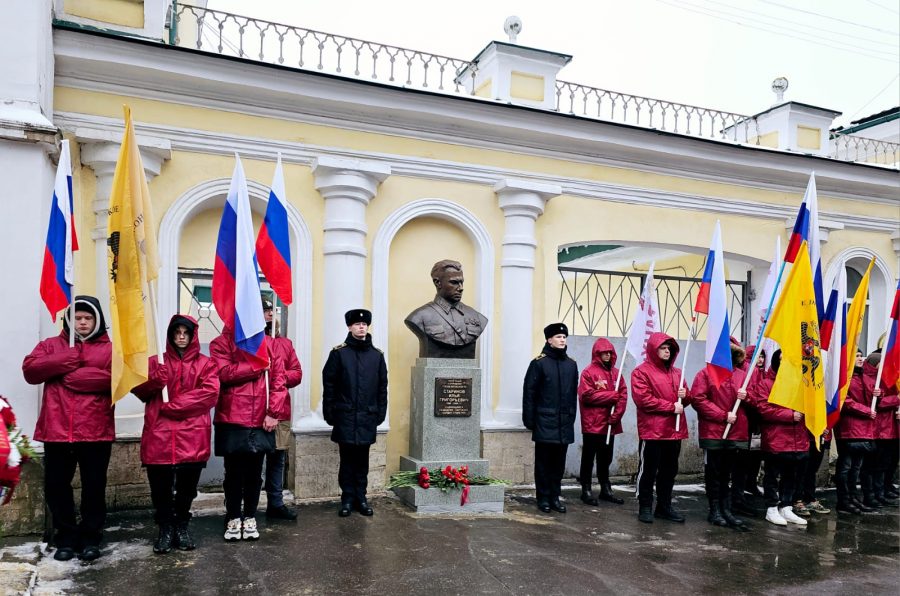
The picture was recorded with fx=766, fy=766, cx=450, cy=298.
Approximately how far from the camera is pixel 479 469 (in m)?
6.91

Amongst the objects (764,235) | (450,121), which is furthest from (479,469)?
(764,235)

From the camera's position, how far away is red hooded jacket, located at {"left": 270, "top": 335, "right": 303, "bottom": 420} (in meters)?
5.80

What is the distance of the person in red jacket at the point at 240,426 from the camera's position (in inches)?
212

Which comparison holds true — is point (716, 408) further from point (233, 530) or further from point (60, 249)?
point (60, 249)

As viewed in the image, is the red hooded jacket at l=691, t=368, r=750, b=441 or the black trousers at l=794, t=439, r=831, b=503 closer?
Answer: the red hooded jacket at l=691, t=368, r=750, b=441

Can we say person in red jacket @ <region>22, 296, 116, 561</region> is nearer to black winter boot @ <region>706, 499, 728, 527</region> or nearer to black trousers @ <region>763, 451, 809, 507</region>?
black winter boot @ <region>706, 499, 728, 527</region>

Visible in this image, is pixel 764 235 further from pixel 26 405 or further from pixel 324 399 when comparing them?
pixel 26 405

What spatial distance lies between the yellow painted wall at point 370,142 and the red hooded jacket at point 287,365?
2.23m

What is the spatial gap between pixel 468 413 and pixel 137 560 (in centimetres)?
308

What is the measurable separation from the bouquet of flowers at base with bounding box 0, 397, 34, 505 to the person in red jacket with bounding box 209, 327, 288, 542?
196cm

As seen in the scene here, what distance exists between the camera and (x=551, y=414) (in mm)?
6738

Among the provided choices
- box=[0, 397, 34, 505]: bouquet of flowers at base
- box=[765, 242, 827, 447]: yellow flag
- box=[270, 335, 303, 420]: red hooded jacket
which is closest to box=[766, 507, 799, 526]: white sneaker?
box=[765, 242, 827, 447]: yellow flag

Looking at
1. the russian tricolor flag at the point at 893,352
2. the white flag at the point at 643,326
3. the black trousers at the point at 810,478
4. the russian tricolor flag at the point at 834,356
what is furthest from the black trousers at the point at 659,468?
the russian tricolor flag at the point at 893,352

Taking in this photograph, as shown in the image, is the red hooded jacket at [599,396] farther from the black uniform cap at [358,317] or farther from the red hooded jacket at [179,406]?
the red hooded jacket at [179,406]
